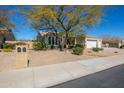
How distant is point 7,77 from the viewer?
9203 mm

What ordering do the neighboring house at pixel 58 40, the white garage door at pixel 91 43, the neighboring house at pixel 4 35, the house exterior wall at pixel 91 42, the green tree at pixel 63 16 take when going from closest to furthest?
the green tree at pixel 63 16, the neighboring house at pixel 4 35, the neighboring house at pixel 58 40, the house exterior wall at pixel 91 42, the white garage door at pixel 91 43

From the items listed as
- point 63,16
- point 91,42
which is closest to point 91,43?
point 91,42

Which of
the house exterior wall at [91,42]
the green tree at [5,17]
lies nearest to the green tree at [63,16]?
the green tree at [5,17]

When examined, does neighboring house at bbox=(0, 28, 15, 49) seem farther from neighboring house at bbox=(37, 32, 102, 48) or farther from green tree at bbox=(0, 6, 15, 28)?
neighboring house at bbox=(37, 32, 102, 48)

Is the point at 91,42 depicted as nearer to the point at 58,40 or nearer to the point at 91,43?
the point at 91,43

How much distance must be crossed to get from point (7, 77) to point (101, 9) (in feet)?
57.7

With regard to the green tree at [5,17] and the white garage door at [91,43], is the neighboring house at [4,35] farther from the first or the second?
the white garage door at [91,43]

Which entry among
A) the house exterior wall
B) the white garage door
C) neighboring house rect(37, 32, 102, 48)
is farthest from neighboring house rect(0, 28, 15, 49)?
the white garage door

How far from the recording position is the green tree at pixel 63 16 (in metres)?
23.5

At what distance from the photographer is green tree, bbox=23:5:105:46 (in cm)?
2348

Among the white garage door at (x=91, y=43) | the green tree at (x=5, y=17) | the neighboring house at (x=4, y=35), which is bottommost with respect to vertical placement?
the white garage door at (x=91, y=43)
